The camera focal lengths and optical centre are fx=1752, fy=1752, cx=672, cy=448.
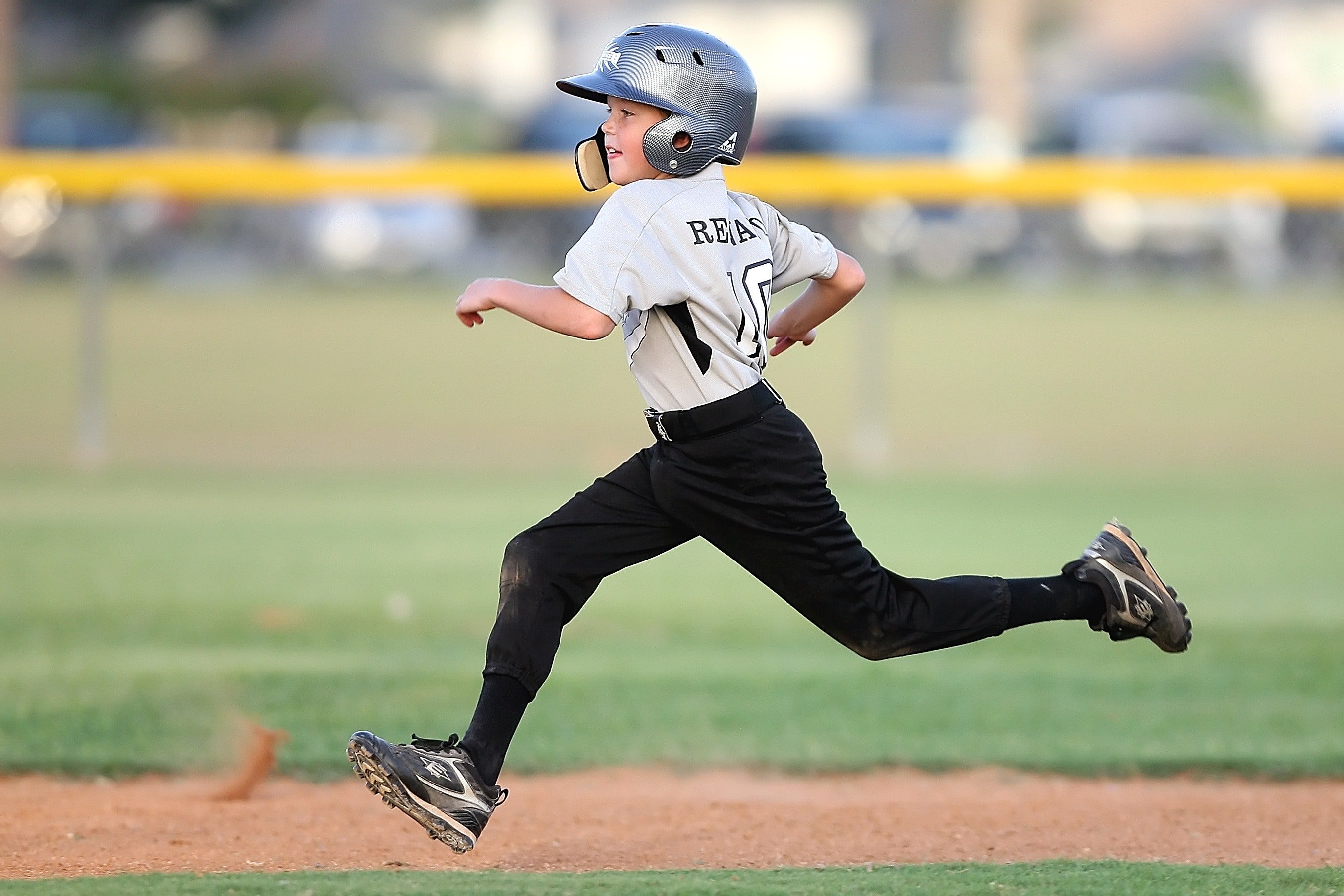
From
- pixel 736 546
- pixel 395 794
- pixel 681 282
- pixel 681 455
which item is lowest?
pixel 395 794

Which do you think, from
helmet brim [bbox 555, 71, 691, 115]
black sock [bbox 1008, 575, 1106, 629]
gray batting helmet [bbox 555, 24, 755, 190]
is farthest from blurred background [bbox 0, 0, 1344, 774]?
helmet brim [bbox 555, 71, 691, 115]

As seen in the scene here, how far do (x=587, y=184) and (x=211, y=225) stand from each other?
19.8 metres

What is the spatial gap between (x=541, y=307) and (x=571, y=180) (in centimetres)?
809

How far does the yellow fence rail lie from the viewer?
12.0m

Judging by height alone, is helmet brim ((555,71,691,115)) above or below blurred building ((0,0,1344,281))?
below

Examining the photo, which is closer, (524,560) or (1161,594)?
(524,560)

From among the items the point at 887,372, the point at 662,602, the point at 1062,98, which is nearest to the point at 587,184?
Result: the point at 662,602

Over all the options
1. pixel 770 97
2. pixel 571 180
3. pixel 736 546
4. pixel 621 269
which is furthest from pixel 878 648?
pixel 770 97

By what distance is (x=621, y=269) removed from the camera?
4.25 meters

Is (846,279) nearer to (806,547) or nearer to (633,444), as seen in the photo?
(806,547)

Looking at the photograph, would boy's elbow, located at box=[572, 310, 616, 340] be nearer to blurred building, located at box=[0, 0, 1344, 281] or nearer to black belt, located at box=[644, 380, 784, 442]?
black belt, located at box=[644, 380, 784, 442]

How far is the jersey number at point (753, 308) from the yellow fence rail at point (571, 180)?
741 cm

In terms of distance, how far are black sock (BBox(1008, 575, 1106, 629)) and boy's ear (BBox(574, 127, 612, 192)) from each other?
1.53 meters

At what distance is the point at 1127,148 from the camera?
30.0 m
